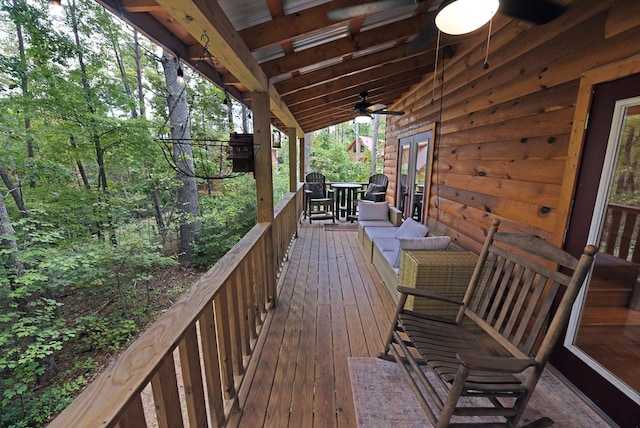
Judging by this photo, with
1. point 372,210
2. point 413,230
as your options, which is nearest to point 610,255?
point 413,230

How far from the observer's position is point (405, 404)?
1.69 m

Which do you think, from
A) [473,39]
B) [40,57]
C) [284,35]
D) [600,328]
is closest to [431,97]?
[473,39]

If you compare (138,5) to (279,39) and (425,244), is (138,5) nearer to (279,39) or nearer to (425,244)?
(279,39)

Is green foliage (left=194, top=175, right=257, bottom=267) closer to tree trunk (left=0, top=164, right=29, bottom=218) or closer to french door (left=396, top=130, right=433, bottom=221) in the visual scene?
tree trunk (left=0, top=164, right=29, bottom=218)

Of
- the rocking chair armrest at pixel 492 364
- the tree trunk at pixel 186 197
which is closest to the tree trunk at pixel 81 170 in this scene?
the tree trunk at pixel 186 197

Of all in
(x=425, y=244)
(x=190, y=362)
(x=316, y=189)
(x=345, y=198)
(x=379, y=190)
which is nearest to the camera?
(x=190, y=362)

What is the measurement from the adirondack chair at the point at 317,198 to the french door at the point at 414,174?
187 centimetres

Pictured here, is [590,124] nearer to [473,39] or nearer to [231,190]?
[473,39]

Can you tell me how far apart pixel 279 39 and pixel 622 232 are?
2.37m

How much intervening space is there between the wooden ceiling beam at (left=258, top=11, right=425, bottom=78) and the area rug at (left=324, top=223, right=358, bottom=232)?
157 inches

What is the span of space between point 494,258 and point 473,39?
2.32 meters

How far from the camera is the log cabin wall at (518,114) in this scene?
63.7 inches

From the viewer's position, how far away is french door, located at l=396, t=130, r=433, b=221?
156 inches

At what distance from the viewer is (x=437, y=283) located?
2.30 m
